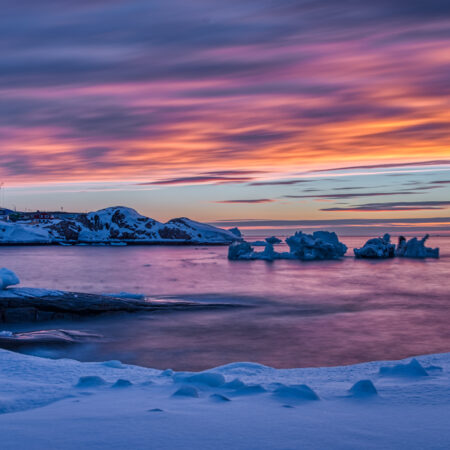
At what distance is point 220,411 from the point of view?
260 cm

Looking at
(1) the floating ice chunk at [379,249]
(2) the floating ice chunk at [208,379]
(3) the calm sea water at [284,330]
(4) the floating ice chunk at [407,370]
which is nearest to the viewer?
(2) the floating ice chunk at [208,379]

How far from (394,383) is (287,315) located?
9.56 meters

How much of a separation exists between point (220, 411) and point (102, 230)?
9839cm

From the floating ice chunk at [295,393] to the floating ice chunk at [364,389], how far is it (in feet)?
1.05

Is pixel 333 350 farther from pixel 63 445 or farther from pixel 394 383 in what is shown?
pixel 63 445

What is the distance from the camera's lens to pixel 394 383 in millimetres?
3506

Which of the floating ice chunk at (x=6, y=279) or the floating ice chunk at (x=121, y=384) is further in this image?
the floating ice chunk at (x=6, y=279)

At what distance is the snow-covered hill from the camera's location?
3654 inches

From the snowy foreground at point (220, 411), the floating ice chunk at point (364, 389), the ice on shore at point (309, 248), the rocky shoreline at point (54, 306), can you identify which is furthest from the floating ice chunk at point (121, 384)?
the ice on shore at point (309, 248)

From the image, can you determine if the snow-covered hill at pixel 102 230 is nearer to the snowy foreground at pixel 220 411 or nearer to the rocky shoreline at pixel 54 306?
the rocky shoreline at pixel 54 306

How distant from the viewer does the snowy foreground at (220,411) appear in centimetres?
203

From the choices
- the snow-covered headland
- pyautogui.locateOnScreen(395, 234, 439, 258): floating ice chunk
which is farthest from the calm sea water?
pyautogui.locateOnScreen(395, 234, 439, 258): floating ice chunk

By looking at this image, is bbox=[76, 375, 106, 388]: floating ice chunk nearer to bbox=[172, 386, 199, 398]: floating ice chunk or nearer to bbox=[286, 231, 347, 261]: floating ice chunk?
bbox=[172, 386, 199, 398]: floating ice chunk

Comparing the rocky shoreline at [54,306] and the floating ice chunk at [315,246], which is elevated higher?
the floating ice chunk at [315,246]
